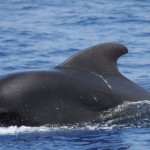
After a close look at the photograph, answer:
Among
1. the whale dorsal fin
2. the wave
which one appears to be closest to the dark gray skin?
the whale dorsal fin

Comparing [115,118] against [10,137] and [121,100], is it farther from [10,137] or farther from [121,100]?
[10,137]

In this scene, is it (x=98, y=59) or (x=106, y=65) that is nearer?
(x=98, y=59)

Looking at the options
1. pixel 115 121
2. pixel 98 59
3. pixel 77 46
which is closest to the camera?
pixel 115 121

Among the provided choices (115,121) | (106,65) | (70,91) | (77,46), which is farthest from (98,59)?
(77,46)

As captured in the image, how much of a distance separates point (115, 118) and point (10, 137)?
2486mm

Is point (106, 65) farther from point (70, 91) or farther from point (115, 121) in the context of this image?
point (115, 121)

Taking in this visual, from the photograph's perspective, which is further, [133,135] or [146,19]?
[146,19]

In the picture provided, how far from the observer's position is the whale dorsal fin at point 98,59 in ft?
54.1

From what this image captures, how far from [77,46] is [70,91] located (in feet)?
38.5

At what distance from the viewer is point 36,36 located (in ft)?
97.2

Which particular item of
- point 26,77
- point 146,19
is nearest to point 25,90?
point 26,77

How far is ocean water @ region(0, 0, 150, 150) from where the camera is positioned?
15172 millimetres

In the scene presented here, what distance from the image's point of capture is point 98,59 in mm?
16562

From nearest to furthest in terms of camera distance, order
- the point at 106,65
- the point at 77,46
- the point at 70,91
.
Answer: the point at 70,91 → the point at 106,65 → the point at 77,46
